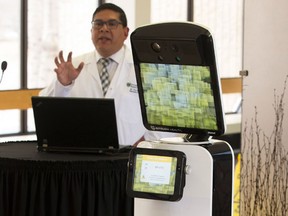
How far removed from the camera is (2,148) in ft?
11.5

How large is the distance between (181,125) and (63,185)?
1.16m

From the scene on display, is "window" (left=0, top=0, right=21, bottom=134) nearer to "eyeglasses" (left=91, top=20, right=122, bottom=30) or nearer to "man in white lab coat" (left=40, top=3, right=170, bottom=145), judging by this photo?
"man in white lab coat" (left=40, top=3, right=170, bottom=145)

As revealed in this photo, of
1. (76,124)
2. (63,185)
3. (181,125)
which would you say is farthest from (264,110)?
(181,125)

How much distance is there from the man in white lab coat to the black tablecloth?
31.3 inches

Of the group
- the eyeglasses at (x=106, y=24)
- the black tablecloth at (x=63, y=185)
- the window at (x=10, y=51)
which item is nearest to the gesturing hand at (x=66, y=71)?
the eyeglasses at (x=106, y=24)

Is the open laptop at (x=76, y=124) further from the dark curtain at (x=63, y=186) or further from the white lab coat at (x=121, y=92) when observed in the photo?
the white lab coat at (x=121, y=92)

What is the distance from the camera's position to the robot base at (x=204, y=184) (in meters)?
2.03

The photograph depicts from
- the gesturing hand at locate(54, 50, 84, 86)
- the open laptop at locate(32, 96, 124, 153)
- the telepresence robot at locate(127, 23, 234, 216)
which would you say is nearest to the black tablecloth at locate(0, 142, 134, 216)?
the open laptop at locate(32, 96, 124, 153)

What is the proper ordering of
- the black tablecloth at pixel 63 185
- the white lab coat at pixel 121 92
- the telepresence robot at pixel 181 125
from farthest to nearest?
1. the white lab coat at pixel 121 92
2. the black tablecloth at pixel 63 185
3. the telepresence robot at pixel 181 125

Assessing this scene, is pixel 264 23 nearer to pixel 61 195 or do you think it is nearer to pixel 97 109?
pixel 97 109

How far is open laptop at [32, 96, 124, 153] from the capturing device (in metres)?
3.23

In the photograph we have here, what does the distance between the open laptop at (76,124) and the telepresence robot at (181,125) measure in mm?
1121

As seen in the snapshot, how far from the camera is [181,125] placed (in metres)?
2.08

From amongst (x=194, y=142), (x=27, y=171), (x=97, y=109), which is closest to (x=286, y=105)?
(x=97, y=109)
